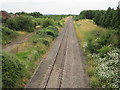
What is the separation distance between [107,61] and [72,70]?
304 centimetres

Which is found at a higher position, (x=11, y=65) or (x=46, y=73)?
(x=11, y=65)

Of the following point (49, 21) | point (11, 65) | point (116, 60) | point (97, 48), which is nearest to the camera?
point (11, 65)

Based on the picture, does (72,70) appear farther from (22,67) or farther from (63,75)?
(22,67)

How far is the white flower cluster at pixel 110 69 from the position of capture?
1098 centimetres

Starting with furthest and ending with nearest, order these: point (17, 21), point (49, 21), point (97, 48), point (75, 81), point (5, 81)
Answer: point (49, 21), point (17, 21), point (97, 48), point (75, 81), point (5, 81)

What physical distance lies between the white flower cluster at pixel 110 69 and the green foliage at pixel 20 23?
93.0 ft

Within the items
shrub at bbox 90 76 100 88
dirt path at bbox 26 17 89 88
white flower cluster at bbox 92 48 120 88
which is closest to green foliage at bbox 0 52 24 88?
dirt path at bbox 26 17 89 88

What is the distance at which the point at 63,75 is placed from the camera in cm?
1281

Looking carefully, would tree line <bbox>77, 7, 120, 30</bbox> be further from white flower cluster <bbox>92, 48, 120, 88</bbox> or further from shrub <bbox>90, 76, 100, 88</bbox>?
shrub <bbox>90, 76, 100, 88</bbox>

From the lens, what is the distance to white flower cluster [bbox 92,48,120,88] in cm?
1098

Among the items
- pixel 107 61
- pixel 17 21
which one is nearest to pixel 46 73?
pixel 107 61

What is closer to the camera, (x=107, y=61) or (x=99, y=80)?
(x=99, y=80)

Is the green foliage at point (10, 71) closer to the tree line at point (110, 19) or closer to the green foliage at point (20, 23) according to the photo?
the tree line at point (110, 19)

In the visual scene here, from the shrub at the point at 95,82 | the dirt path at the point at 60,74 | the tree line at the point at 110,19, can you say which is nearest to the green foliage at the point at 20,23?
the tree line at the point at 110,19
